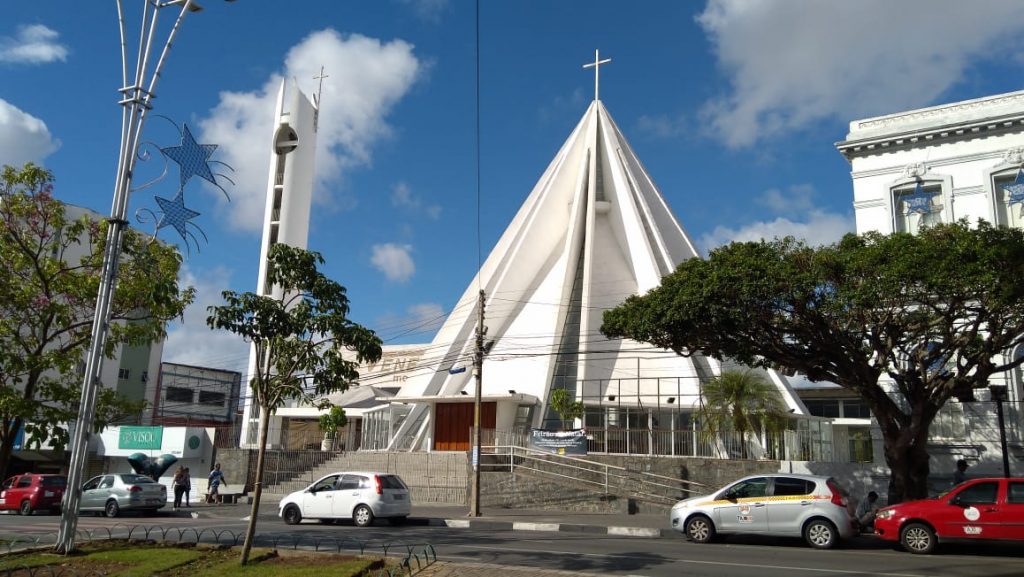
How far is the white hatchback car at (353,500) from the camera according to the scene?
19078 millimetres

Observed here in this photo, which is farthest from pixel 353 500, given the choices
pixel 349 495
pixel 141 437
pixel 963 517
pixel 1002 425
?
pixel 141 437

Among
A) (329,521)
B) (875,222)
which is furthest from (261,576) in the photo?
(875,222)

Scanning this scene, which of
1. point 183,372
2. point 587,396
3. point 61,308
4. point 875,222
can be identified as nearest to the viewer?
point 61,308

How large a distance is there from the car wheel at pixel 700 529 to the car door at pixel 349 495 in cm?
791

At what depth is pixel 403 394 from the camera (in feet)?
113

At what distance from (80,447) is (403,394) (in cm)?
2281

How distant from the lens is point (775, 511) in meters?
15.1

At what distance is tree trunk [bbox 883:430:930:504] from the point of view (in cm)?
1739

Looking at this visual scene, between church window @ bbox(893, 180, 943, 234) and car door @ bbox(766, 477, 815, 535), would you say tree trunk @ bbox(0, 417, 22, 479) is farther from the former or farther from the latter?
church window @ bbox(893, 180, 943, 234)

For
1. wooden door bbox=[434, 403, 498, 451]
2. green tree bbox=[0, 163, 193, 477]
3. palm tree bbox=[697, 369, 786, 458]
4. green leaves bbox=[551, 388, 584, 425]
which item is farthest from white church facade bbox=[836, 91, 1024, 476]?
green tree bbox=[0, 163, 193, 477]

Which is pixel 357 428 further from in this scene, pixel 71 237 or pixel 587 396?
pixel 71 237

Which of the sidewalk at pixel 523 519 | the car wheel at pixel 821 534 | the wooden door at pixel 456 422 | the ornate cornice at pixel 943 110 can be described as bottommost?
the sidewalk at pixel 523 519

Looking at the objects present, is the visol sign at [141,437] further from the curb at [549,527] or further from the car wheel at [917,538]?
the car wheel at [917,538]

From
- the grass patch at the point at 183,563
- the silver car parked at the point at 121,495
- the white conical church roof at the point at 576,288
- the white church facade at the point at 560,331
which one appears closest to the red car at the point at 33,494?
the silver car parked at the point at 121,495
